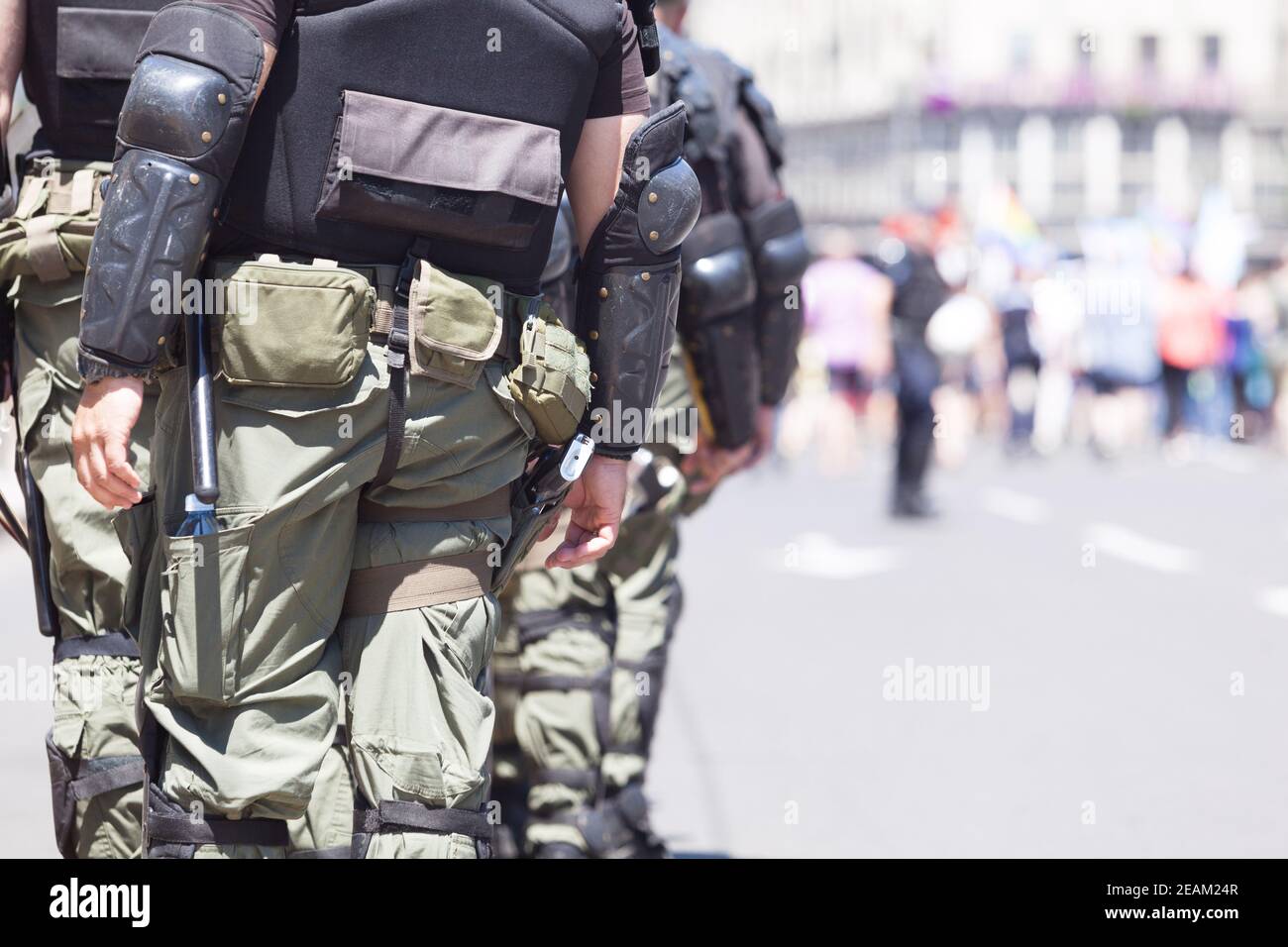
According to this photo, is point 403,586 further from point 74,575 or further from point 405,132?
point 74,575

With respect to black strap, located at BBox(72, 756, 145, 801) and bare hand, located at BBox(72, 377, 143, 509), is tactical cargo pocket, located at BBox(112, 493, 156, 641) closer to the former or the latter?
bare hand, located at BBox(72, 377, 143, 509)

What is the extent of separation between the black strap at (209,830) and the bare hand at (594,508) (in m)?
0.74

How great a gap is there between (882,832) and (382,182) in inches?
111

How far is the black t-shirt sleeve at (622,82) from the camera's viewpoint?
325 centimetres

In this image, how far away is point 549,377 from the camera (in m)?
3.18

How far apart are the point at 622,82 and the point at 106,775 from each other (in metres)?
1.55

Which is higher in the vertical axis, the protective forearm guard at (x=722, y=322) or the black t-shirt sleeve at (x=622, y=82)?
the black t-shirt sleeve at (x=622, y=82)

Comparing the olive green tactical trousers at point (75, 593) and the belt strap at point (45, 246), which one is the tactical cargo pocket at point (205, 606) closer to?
the olive green tactical trousers at point (75, 593)

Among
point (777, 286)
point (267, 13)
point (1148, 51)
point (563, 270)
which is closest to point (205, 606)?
point (267, 13)

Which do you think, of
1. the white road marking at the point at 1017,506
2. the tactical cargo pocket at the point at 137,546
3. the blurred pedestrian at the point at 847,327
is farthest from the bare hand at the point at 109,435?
the blurred pedestrian at the point at 847,327

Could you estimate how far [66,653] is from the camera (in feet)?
12.4

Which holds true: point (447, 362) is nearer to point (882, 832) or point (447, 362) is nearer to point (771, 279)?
point (771, 279)

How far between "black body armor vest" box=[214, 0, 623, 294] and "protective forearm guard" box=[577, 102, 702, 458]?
26 cm
